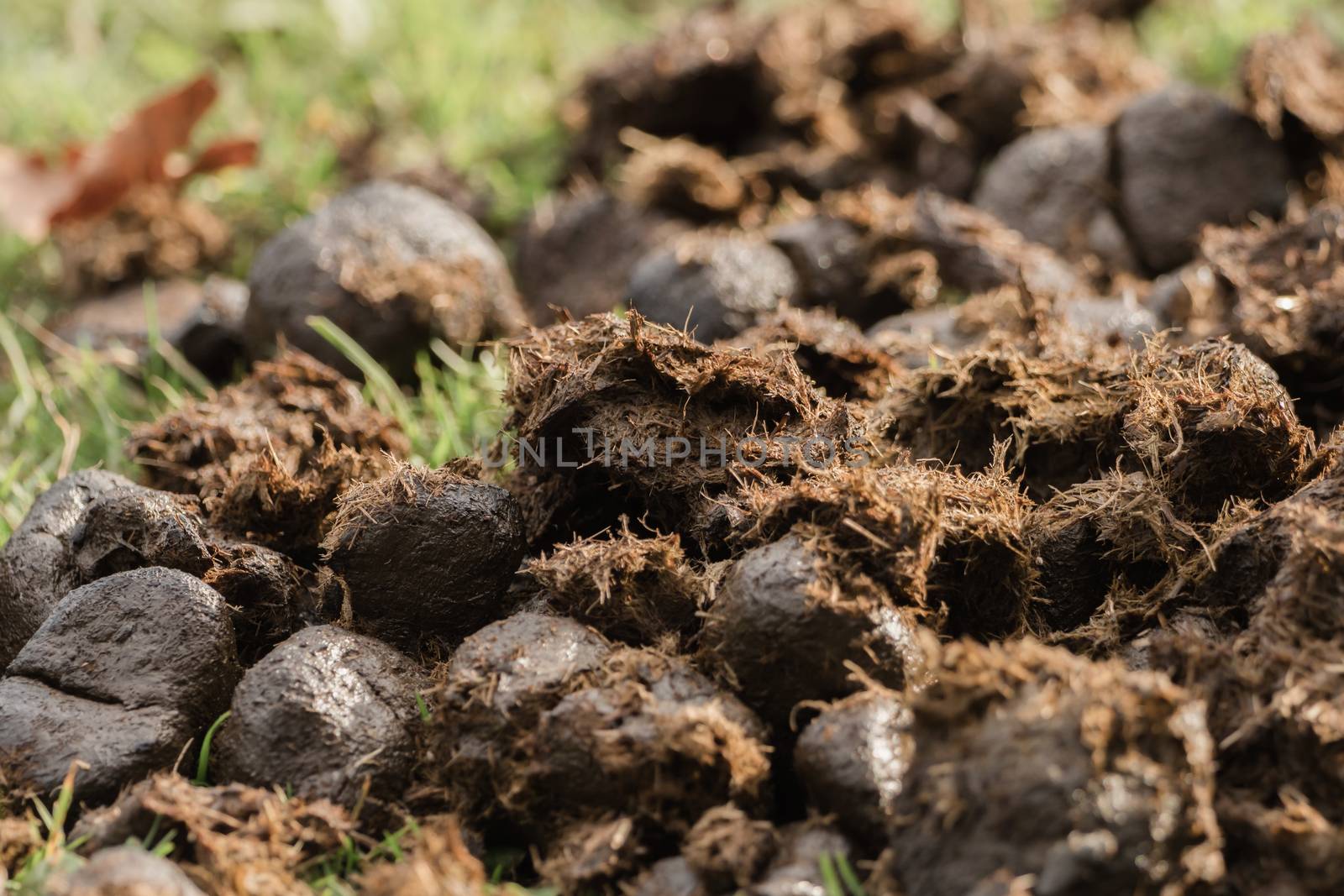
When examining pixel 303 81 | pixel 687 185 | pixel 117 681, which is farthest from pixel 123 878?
pixel 303 81

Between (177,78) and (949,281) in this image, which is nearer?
(949,281)

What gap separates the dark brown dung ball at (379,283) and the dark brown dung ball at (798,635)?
2275mm

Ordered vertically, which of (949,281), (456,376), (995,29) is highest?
(995,29)

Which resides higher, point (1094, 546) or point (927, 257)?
point (1094, 546)

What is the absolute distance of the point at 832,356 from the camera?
3.34m

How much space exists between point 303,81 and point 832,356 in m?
4.02

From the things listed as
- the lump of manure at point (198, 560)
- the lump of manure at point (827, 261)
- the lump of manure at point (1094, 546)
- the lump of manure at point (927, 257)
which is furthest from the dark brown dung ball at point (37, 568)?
the lump of manure at point (927, 257)

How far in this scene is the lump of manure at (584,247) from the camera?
4996mm

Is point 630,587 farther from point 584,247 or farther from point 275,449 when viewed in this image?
point 584,247

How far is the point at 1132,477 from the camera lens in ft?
9.12

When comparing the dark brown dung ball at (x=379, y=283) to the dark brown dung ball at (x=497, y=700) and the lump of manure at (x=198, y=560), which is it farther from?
the dark brown dung ball at (x=497, y=700)

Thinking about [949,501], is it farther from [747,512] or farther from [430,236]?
[430,236]

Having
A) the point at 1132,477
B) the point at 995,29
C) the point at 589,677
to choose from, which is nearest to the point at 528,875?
the point at 589,677

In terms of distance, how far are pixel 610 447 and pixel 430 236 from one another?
2.06m
